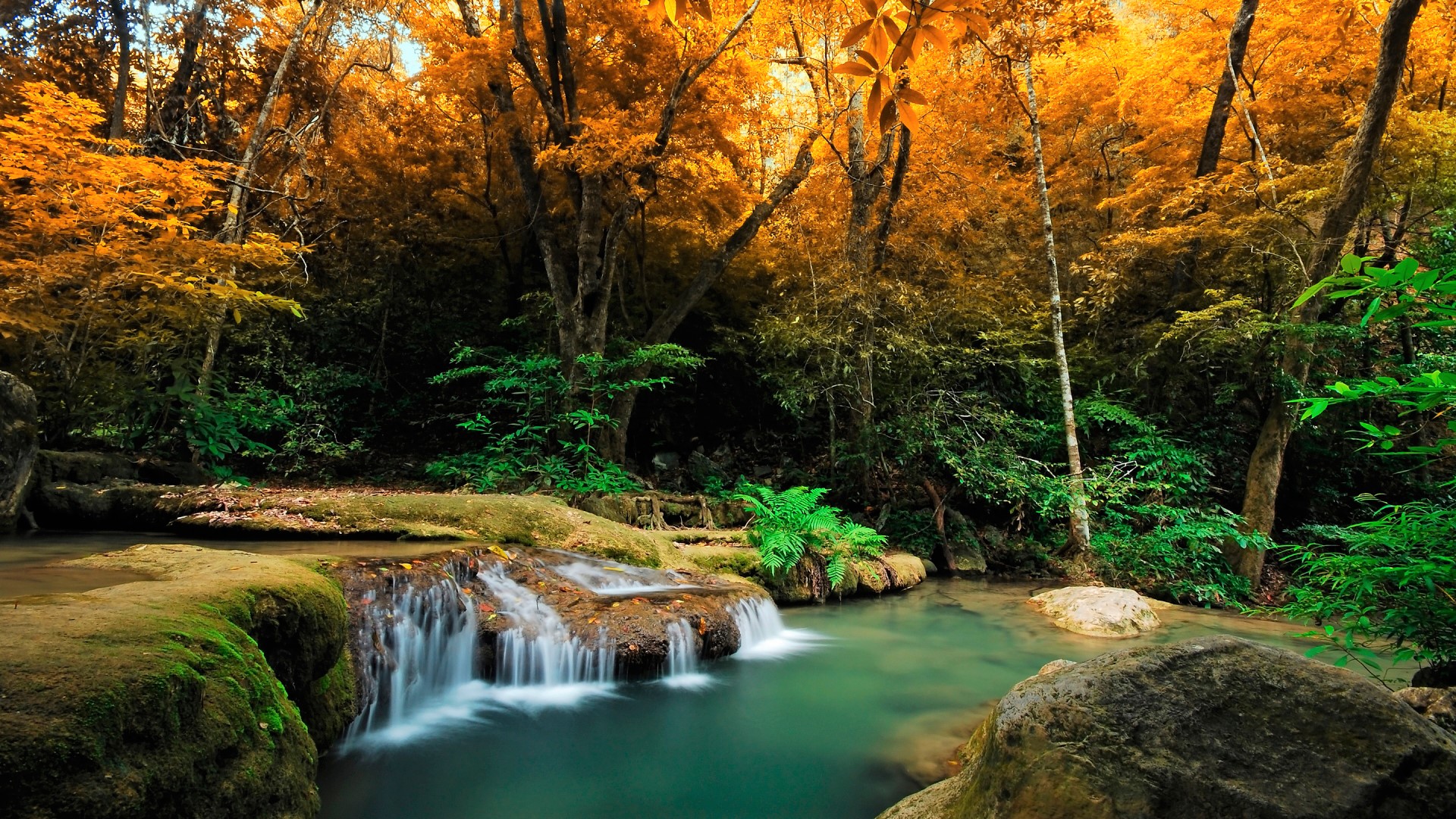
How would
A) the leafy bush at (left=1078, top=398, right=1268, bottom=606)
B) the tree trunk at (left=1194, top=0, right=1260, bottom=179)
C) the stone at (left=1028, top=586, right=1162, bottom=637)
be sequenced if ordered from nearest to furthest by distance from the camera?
the stone at (left=1028, top=586, right=1162, bottom=637)
the leafy bush at (left=1078, top=398, right=1268, bottom=606)
the tree trunk at (left=1194, top=0, right=1260, bottom=179)

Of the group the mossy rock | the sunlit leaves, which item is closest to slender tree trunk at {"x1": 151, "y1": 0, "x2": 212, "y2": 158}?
the sunlit leaves

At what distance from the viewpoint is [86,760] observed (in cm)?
161

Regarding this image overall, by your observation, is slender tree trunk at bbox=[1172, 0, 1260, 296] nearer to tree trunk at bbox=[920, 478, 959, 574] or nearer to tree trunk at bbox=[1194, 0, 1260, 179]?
tree trunk at bbox=[1194, 0, 1260, 179]

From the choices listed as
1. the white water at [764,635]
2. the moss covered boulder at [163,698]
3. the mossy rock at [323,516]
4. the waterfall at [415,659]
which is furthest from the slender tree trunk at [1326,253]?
the moss covered boulder at [163,698]

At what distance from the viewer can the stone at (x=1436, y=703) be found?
285cm

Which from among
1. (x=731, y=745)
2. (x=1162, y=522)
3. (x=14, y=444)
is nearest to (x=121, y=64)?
(x=14, y=444)

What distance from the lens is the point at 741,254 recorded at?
12469mm

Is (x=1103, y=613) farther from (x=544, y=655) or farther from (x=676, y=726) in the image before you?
(x=544, y=655)

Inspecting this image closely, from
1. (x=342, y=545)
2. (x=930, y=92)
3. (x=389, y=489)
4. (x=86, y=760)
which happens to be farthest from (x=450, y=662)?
(x=930, y=92)

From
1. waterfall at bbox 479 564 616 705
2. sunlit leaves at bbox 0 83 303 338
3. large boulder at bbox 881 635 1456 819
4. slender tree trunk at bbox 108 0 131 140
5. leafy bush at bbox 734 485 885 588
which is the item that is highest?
slender tree trunk at bbox 108 0 131 140

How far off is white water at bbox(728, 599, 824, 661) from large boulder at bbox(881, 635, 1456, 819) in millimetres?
3562

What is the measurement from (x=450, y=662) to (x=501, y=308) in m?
10.5

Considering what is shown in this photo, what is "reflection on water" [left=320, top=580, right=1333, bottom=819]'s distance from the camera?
323cm

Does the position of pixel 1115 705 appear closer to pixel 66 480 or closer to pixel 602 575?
pixel 602 575
